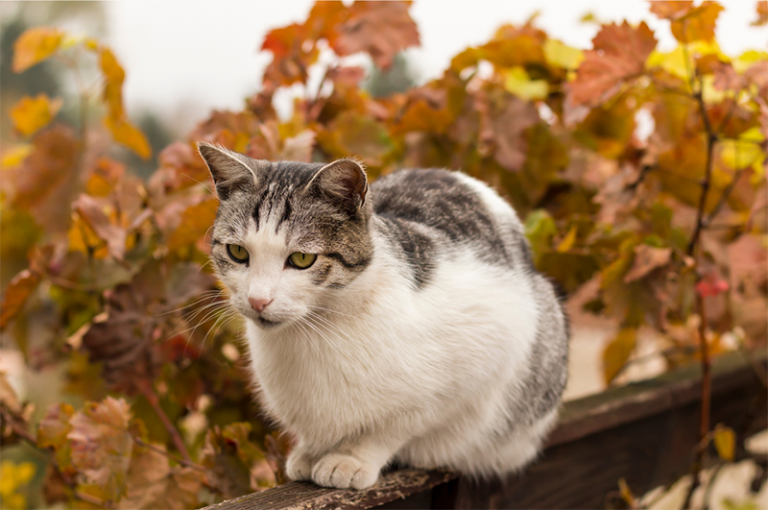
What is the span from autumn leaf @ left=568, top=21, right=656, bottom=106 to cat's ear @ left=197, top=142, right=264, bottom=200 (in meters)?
0.54

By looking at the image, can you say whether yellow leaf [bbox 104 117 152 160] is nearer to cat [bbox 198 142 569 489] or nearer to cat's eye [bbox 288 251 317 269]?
cat [bbox 198 142 569 489]

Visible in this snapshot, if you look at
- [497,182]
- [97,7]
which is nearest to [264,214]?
[497,182]

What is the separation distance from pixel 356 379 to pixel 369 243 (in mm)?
172

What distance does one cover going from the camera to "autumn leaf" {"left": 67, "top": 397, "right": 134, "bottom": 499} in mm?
748

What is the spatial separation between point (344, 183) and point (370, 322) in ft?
0.59

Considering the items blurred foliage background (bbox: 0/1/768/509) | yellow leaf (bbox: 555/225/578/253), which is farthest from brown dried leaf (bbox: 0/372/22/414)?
yellow leaf (bbox: 555/225/578/253)

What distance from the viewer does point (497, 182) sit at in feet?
4.38

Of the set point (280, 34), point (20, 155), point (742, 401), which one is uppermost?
point (280, 34)

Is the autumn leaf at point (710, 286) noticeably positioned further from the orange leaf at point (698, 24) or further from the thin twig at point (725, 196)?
the orange leaf at point (698, 24)

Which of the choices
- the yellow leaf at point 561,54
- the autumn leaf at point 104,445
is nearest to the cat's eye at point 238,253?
the autumn leaf at point 104,445

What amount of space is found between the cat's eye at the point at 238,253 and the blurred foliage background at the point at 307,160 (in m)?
0.12

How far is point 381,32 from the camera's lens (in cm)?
113

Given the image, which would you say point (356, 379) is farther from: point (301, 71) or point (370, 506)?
point (301, 71)

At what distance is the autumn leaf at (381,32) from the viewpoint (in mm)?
1107
